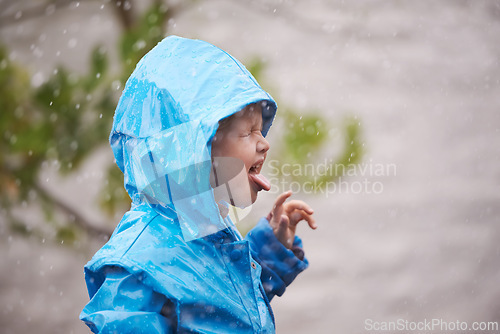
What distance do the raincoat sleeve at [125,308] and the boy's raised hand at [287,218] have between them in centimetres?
28

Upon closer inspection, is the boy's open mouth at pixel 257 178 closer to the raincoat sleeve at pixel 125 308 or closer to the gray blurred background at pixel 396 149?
the raincoat sleeve at pixel 125 308

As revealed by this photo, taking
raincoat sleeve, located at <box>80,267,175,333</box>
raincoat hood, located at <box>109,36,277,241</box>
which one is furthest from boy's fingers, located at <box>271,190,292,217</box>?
raincoat sleeve, located at <box>80,267,175,333</box>

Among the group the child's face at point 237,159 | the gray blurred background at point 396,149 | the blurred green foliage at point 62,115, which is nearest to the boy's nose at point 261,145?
the child's face at point 237,159

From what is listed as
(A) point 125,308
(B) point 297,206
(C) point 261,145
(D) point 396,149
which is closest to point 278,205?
(B) point 297,206

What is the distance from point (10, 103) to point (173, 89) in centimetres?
73

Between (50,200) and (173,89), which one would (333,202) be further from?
(173,89)

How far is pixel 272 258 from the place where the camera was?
0.81m

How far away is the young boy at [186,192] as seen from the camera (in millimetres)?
577

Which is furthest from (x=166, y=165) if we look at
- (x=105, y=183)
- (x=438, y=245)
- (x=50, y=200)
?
(x=438, y=245)

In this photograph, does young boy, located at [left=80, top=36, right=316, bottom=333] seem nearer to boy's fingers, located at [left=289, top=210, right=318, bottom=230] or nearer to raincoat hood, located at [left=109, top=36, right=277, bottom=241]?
raincoat hood, located at [left=109, top=36, right=277, bottom=241]

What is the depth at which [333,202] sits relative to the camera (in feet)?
7.34

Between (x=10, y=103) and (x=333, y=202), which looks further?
(x=333, y=202)

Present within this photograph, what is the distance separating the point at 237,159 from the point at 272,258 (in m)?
0.23

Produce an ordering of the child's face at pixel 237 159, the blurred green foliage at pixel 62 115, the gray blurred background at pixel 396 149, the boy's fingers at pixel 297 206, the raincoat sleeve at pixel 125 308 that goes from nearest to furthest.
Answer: the raincoat sleeve at pixel 125 308 < the child's face at pixel 237 159 < the boy's fingers at pixel 297 206 < the blurred green foliage at pixel 62 115 < the gray blurred background at pixel 396 149
